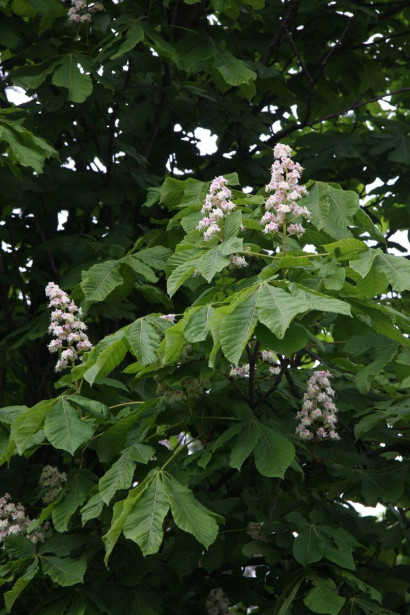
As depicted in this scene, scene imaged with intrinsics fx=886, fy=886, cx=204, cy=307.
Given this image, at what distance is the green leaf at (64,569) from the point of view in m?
3.17

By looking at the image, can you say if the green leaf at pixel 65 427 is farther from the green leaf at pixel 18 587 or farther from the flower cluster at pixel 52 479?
the flower cluster at pixel 52 479

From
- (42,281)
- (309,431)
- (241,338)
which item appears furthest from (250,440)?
(42,281)

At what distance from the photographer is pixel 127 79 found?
15.2 feet

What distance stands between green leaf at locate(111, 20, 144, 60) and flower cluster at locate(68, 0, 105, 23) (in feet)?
0.82

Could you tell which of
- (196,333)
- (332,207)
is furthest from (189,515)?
(332,207)

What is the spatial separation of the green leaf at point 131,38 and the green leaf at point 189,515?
1962 millimetres

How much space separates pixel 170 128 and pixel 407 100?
1.50m

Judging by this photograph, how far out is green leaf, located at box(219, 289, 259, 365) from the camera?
2.43m

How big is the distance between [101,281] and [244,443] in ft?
2.91

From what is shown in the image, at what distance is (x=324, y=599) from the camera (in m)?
3.10

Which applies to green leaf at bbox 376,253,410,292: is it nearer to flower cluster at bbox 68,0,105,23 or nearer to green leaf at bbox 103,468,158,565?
green leaf at bbox 103,468,158,565

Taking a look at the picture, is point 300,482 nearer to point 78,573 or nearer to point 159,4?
point 78,573

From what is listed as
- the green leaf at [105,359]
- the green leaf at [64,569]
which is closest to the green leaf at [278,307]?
the green leaf at [105,359]

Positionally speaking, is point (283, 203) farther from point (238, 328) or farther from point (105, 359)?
point (105, 359)
